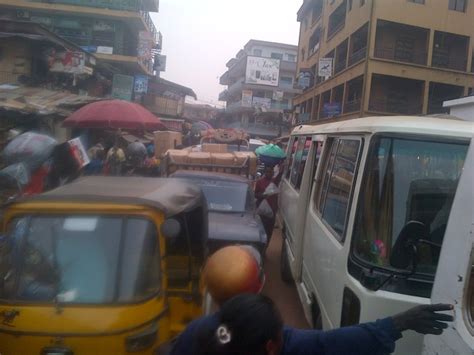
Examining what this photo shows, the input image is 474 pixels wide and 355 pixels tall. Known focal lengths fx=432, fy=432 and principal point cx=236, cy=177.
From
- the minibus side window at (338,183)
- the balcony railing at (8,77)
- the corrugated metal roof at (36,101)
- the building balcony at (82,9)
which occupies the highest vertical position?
the building balcony at (82,9)

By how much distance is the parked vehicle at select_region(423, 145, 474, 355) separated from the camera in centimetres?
171

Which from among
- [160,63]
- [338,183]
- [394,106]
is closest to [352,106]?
[394,106]

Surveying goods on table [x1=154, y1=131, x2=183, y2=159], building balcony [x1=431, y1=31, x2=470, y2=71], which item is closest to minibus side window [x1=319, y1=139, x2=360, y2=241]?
goods on table [x1=154, y1=131, x2=183, y2=159]

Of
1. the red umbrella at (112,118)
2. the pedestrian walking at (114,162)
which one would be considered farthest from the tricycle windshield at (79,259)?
the red umbrella at (112,118)

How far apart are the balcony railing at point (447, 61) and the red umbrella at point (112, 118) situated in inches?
824

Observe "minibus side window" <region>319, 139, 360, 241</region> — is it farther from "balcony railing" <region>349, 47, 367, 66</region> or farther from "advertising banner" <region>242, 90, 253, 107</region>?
"advertising banner" <region>242, 90, 253, 107</region>

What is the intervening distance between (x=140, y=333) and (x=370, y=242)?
156 centimetres

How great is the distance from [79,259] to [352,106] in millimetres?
24218

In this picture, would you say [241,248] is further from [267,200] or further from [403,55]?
[403,55]

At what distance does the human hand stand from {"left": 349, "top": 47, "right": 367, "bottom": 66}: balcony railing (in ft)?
77.5

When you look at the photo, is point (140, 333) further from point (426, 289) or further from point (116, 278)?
point (426, 289)

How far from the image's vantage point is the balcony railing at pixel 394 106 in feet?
79.5

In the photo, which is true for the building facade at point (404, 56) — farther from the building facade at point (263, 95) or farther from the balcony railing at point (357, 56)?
the building facade at point (263, 95)

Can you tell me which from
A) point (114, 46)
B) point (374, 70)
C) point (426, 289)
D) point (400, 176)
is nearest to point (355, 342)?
point (426, 289)
